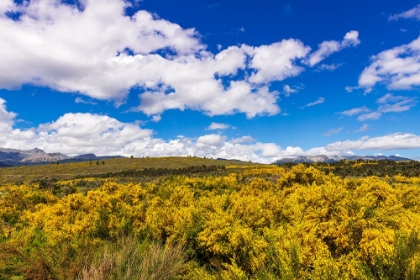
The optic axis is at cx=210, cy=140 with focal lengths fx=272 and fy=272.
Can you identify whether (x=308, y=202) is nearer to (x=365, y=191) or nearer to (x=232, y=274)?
(x=365, y=191)

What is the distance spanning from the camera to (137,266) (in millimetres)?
6195

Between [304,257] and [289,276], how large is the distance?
1.11 metres

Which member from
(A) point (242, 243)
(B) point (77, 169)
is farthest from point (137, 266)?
(B) point (77, 169)

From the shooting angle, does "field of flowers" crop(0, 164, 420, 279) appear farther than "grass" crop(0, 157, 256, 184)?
No

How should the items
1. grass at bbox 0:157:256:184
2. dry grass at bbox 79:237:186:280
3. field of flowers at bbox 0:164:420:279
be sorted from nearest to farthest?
field of flowers at bbox 0:164:420:279
dry grass at bbox 79:237:186:280
grass at bbox 0:157:256:184

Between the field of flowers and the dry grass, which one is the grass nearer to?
the field of flowers

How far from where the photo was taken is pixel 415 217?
6781mm

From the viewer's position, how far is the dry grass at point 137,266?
5.66m

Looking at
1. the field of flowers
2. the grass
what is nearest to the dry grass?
the field of flowers

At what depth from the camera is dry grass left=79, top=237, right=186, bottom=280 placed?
5.66m

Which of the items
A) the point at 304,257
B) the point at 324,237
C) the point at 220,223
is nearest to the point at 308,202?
the point at 324,237

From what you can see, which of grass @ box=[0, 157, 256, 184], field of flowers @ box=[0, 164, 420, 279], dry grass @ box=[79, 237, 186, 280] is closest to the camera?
field of flowers @ box=[0, 164, 420, 279]

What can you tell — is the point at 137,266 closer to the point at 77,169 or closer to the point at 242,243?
the point at 242,243

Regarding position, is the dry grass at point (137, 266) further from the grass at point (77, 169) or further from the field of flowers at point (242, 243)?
the grass at point (77, 169)
